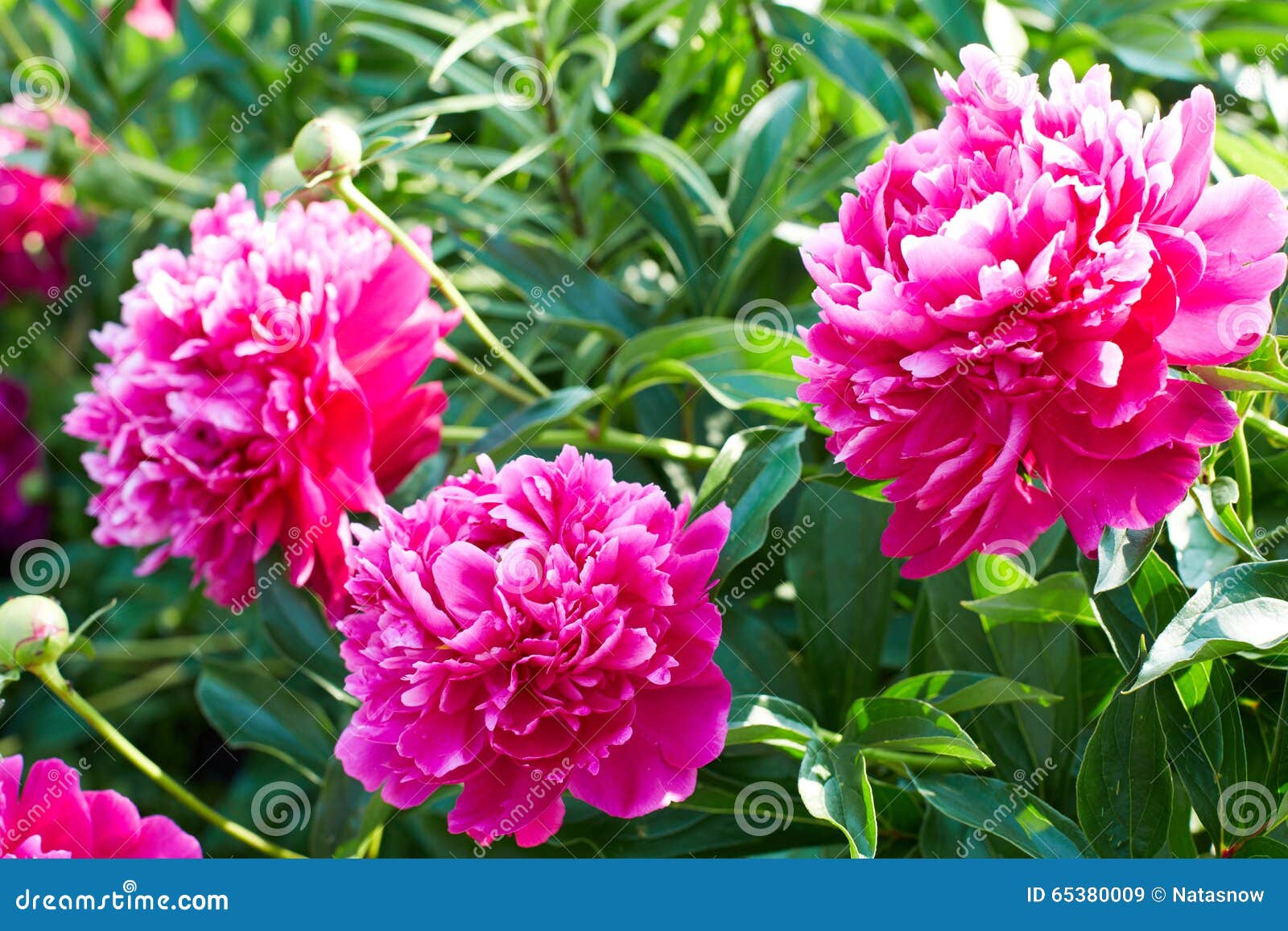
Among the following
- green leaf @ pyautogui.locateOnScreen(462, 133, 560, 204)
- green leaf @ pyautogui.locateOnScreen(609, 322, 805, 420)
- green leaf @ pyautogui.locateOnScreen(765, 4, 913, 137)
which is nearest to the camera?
green leaf @ pyautogui.locateOnScreen(609, 322, 805, 420)

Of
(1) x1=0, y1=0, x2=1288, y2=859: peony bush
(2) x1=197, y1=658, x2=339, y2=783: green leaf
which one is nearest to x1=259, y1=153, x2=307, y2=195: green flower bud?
(1) x1=0, y1=0, x2=1288, y2=859: peony bush

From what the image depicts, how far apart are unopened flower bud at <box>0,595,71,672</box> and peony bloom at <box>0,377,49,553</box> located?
0.98m

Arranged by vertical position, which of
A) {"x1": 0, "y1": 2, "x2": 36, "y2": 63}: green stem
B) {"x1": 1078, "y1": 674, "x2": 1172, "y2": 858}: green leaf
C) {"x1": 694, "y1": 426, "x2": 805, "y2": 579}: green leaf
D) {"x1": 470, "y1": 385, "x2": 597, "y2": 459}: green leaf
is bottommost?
{"x1": 1078, "y1": 674, "x2": 1172, "y2": 858}: green leaf

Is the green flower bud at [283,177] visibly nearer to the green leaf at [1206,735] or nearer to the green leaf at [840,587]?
the green leaf at [840,587]

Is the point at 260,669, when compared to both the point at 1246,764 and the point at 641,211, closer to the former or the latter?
the point at 641,211

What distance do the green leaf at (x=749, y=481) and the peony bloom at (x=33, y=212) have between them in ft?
3.19

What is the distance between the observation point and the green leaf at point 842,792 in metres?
0.52

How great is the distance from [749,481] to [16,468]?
1245 mm

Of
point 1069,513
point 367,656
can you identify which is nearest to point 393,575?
point 367,656

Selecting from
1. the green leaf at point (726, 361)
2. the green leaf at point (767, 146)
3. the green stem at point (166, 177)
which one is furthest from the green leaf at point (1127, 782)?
the green stem at point (166, 177)

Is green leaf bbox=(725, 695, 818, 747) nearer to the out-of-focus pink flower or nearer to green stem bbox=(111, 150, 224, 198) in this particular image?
green stem bbox=(111, 150, 224, 198)

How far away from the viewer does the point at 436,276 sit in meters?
0.68

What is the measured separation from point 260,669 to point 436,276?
37cm

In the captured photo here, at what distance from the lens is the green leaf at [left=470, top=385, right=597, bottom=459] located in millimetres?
721
